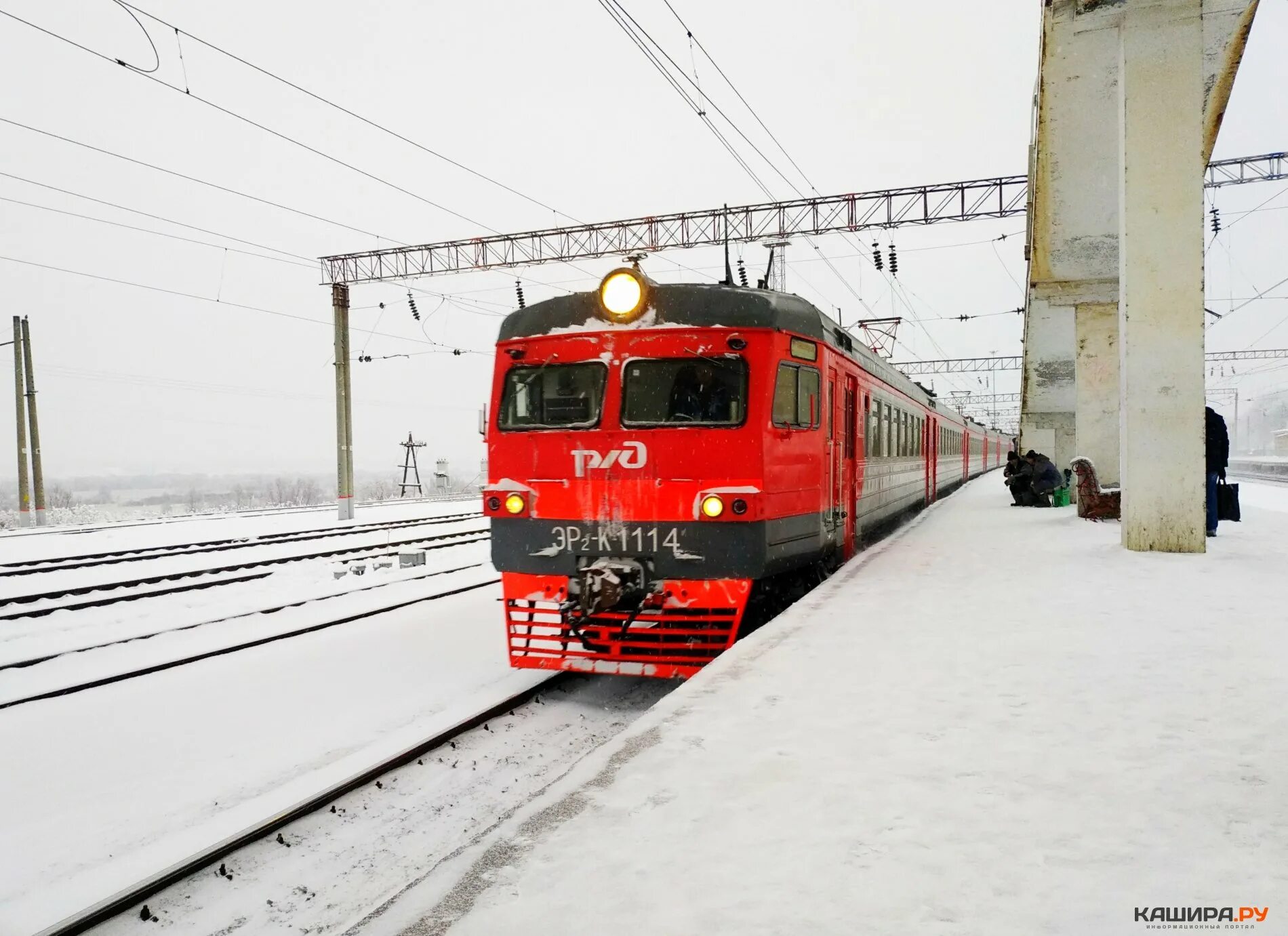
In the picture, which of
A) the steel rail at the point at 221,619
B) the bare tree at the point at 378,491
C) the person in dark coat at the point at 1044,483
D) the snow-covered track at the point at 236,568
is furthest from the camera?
the bare tree at the point at 378,491

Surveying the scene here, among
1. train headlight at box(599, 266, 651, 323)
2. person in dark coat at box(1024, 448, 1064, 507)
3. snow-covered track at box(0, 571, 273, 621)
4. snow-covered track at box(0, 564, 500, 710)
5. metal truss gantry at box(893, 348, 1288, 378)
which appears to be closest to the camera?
train headlight at box(599, 266, 651, 323)

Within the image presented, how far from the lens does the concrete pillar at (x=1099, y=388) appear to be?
14758mm

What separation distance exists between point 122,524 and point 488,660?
64.6 feet

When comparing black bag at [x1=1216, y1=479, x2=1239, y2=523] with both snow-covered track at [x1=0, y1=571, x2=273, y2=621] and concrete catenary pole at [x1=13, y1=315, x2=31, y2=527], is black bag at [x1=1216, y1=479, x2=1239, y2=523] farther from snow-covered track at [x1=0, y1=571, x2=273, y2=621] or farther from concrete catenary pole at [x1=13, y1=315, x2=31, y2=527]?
concrete catenary pole at [x1=13, y1=315, x2=31, y2=527]

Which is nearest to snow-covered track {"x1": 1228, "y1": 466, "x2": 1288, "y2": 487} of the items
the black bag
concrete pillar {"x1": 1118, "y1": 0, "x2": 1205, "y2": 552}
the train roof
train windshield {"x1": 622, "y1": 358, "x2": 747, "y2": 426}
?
the black bag

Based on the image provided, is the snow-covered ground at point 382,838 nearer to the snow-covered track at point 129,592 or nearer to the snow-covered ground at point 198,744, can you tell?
the snow-covered ground at point 198,744

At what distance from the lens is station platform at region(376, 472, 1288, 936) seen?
2199mm

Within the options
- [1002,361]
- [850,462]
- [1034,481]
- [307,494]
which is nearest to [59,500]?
[307,494]

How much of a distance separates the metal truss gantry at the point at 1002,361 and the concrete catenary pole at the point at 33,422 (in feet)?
97.2

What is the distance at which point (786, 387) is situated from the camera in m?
6.14

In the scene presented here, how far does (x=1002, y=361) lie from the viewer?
41.6 meters

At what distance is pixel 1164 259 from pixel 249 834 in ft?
31.4

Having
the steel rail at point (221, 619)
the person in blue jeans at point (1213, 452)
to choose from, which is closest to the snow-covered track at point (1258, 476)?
the person in blue jeans at point (1213, 452)

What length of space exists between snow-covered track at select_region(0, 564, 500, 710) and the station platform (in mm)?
5145
